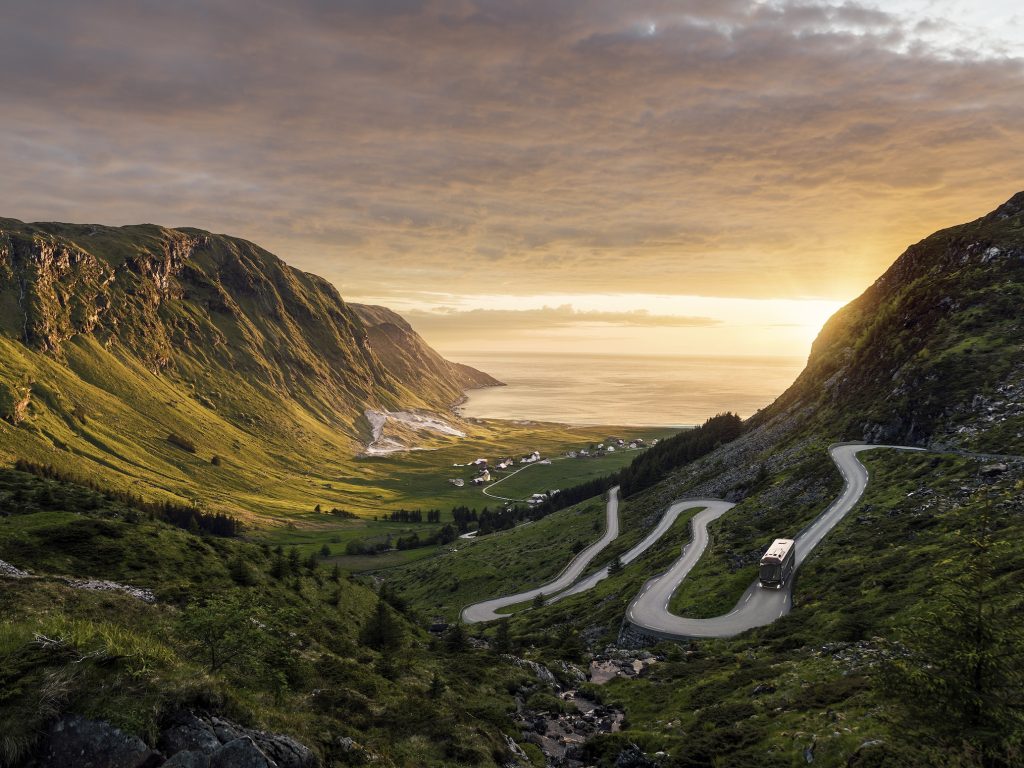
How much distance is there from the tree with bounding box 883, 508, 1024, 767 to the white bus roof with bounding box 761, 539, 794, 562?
35.5m

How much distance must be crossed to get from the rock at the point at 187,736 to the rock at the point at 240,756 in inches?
9.4

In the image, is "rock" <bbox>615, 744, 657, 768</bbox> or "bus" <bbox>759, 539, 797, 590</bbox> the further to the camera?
"bus" <bbox>759, 539, 797, 590</bbox>

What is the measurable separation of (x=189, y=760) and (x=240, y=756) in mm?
1231

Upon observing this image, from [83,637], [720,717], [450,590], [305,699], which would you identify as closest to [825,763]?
[720,717]

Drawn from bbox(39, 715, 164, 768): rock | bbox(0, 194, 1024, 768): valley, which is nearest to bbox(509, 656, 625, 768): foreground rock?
bbox(0, 194, 1024, 768): valley

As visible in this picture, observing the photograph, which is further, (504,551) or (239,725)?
(504,551)

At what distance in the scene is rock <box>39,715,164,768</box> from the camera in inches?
530

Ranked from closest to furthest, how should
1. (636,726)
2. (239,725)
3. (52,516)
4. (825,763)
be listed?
(239,725) → (825,763) → (636,726) → (52,516)

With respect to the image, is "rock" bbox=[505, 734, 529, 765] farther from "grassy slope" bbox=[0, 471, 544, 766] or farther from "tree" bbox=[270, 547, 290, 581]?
"tree" bbox=[270, 547, 290, 581]

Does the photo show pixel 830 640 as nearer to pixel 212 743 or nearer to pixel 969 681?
pixel 969 681

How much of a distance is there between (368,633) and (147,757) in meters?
35.8

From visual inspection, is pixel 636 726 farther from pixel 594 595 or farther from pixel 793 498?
pixel 793 498

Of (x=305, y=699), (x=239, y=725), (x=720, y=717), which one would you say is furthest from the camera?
(x=720, y=717)

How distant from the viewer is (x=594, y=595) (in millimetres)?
80562
